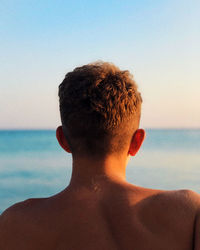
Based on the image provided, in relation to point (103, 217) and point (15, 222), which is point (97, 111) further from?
point (15, 222)

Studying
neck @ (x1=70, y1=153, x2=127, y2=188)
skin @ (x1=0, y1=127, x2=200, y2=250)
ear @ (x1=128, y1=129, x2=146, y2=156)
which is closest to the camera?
skin @ (x1=0, y1=127, x2=200, y2=250)

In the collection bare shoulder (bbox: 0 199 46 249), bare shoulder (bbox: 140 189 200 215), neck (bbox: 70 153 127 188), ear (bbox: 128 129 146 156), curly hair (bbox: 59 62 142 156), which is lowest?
bare shoulder (bbox: 0 199 46 249)

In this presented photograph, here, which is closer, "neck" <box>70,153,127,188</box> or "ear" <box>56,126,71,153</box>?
"neck" <box>70,153,127,188</box>

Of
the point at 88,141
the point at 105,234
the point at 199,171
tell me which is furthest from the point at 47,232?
the point at 199,171

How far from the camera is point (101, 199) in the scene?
1242 mm

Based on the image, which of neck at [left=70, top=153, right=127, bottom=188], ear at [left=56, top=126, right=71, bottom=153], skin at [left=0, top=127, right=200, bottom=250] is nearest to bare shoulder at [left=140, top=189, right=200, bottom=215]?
skin at [left=0, top=127, right=200, bottom=250]

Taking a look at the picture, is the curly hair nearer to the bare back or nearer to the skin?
the skin

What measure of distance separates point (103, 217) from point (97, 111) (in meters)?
0.35

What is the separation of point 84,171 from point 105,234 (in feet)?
0.74

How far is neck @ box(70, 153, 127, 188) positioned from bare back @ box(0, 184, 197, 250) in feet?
0.09

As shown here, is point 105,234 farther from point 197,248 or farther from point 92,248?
point 197,248

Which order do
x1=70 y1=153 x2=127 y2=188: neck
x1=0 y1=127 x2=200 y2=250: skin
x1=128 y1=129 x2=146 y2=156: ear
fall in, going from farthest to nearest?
x1=128 y1=129 x2=146 y2=156: ear → x1=70 y1=153 x2=127 y2=188: neck → x1=0 y1=127 x2=200 y2=250: skin

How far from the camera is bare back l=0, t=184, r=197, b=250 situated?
118 centimetres

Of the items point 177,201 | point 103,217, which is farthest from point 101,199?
point 177,201
